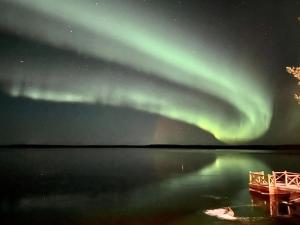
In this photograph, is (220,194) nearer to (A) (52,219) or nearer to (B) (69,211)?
(B) (69,211)

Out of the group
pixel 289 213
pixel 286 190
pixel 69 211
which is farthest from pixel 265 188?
pixel 69 211

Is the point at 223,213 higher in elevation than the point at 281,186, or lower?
lower

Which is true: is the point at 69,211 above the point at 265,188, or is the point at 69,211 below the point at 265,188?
below

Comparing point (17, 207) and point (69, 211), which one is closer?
point (69, 211)

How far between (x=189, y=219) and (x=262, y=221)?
598cm

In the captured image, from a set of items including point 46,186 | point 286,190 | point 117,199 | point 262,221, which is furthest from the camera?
point 46,186

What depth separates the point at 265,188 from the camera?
39.1 metres

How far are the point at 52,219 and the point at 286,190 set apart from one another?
21.2 m

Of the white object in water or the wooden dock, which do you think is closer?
the white object in water

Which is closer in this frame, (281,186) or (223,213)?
(223,213)

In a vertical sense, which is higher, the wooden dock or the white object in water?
the wooden dock

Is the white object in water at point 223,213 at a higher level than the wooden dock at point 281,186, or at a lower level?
lower

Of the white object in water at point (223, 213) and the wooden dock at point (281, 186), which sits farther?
the wooden dock at point (281, 186)

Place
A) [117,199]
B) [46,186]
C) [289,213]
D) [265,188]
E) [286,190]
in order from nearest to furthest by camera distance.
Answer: [289,213] → [286,190] → [265,188] → [117,199] → [46,186]
